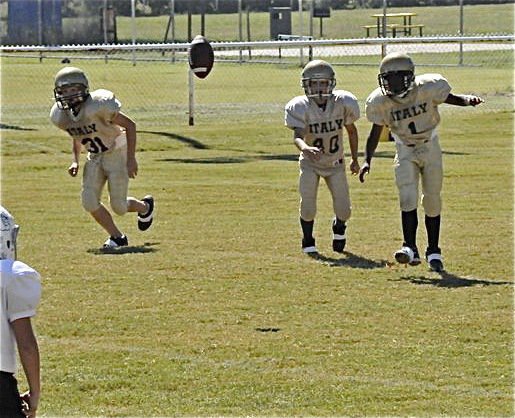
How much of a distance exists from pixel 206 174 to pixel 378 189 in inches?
113

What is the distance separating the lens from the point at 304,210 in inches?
480

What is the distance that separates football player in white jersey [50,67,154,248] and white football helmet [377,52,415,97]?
2.42 m

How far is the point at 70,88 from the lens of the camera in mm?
11867

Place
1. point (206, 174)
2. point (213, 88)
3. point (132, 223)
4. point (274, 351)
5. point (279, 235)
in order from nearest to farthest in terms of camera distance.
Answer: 1. point (274, 351)
2. point (279, 235)
3. point (132, 223)
4. point (206, 174)
5. point (213, 88)

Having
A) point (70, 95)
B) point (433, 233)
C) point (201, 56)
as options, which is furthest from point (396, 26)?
point (433, 233)

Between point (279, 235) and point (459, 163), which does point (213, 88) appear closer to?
point (459, 163)

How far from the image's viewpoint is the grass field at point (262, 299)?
23.8 ft

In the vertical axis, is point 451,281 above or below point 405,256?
below

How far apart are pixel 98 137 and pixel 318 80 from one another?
6.67 ft

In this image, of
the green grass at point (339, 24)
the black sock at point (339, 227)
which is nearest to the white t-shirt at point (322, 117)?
the black sock at point (339, 227)

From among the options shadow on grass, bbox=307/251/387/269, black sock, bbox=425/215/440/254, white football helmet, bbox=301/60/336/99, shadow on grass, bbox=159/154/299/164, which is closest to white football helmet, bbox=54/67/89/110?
white football helmet, bbox=301/60/336/99

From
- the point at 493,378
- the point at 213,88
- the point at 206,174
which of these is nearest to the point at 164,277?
the point at 493,378

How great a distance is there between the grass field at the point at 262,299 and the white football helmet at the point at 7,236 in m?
1.82

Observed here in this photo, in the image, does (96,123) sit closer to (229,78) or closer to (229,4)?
(229,78)
